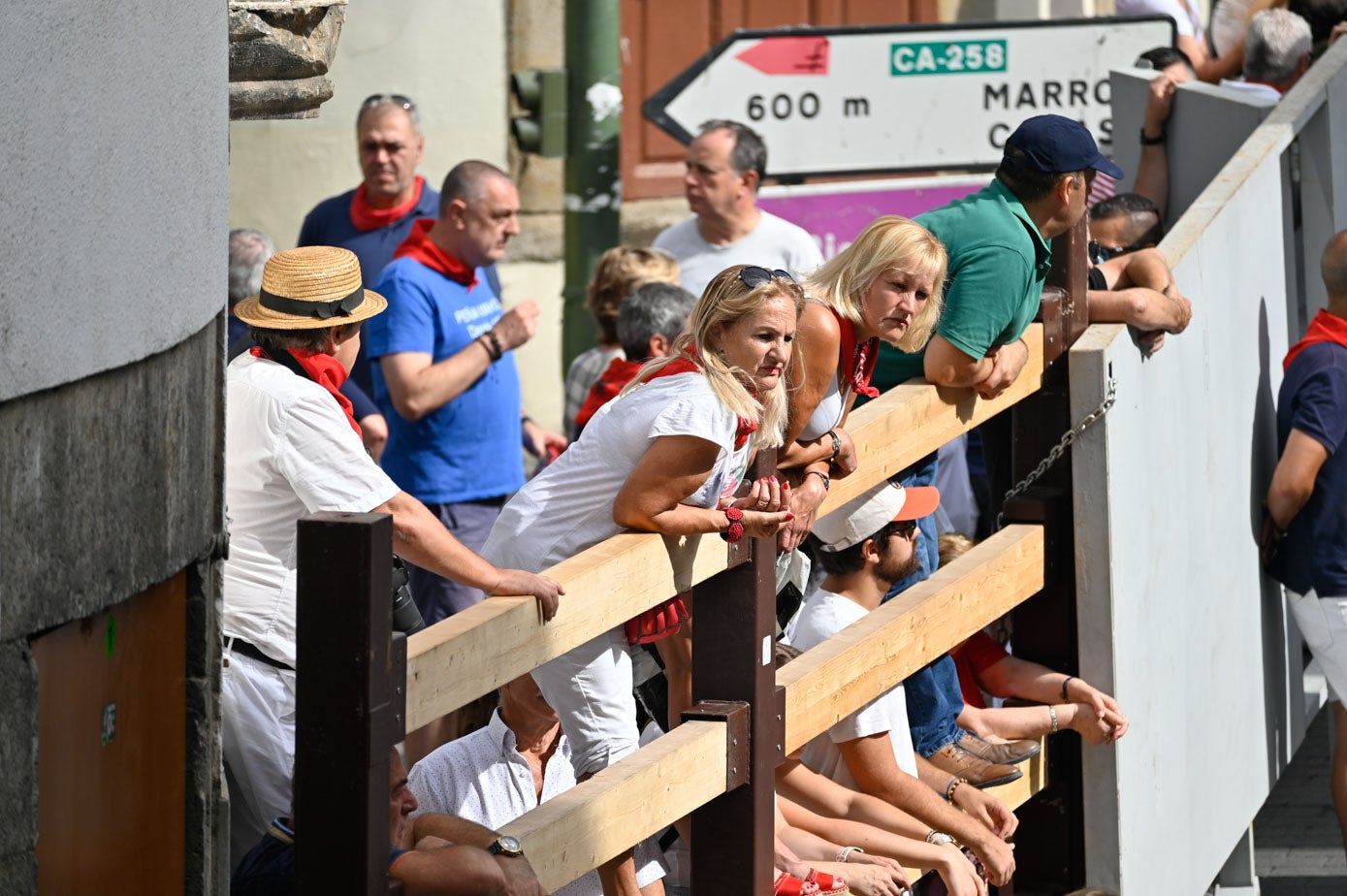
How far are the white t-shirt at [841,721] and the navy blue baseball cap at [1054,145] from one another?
3.98 ft

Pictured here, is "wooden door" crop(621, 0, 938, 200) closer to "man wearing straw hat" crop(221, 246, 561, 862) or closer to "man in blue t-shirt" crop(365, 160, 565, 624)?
"man in blue t-shirt" crop(365, 160, 565, 624)

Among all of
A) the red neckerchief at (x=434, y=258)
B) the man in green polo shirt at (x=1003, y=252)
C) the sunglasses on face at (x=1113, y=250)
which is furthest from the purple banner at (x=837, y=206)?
the man in green polo shirt at (x=1003, y=252)

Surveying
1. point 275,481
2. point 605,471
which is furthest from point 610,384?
point 275,481

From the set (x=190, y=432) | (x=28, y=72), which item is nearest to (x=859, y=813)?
(x=190, y=432)

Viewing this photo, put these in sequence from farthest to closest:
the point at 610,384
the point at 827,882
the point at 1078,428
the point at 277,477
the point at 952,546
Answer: the point at 610,384, the point at 952,546, the point at 1078,428, the point at 827,882, the point at 277,477

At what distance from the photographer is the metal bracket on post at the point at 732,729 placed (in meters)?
3.76

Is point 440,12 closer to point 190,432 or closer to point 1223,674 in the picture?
point 1223,674

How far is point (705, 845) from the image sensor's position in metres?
3.90

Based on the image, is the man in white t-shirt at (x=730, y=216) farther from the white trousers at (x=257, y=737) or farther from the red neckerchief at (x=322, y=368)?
the white trousers at (x=257, y=737)

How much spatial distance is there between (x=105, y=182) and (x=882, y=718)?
7.26ft

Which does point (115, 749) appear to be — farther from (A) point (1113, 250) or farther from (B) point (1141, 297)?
(A) point (1113, 250)

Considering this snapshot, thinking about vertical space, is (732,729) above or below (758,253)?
below

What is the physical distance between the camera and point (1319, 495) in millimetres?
6770

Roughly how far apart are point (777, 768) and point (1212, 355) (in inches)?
102
